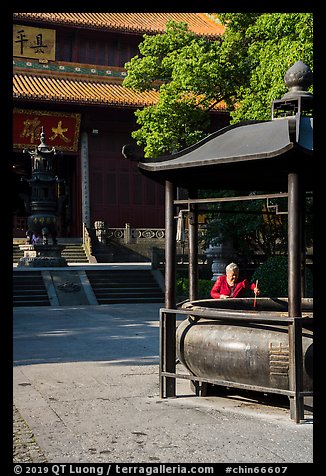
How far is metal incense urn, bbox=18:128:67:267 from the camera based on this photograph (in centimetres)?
2306

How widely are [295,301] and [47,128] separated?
26.0m

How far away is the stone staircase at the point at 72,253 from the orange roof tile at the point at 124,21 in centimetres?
1030

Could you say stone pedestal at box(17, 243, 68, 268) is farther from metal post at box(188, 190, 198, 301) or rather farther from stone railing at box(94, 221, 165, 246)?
metal post at box(188, 190, 198, 301)

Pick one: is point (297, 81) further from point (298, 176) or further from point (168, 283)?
point (168, 283)

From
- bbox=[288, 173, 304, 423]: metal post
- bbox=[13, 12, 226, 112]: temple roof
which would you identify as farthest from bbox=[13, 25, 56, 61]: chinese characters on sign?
bbox=[288, 173, 304, 423]: metal post

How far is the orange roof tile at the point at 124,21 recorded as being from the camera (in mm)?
30578

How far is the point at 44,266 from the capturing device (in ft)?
74.0

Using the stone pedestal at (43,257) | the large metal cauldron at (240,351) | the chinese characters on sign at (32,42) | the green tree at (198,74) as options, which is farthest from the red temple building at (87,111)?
the large metal cauldron at (240,351)

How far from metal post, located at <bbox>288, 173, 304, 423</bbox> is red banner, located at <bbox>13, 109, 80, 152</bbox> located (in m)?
25.1

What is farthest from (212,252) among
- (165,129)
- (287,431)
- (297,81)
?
(287,431)

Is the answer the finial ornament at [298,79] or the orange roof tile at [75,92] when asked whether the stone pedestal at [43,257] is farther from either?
the finial ornament at [298,79]

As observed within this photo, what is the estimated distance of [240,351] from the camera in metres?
6.01
